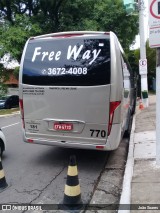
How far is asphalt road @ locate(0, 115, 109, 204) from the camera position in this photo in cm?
540

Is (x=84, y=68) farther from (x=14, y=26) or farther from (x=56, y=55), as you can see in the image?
(x=14, y=26)

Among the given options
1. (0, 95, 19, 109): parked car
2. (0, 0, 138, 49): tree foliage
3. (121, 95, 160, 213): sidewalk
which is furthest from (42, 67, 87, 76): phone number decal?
(0, 95, 19, 109): parked car

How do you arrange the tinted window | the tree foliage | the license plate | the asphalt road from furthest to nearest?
1. the tree foliage
2. the license plate
3. the tinted window
4. the asphalt road

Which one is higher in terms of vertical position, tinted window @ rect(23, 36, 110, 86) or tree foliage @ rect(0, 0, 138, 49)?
tree foliage @ rect(0, 0, 138, 49)

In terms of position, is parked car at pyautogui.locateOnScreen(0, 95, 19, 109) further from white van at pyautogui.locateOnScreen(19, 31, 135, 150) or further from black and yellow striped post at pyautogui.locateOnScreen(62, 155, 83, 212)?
black and yellow striped post at pyautogui.locateOnScreen(62, 155, 83, 212)

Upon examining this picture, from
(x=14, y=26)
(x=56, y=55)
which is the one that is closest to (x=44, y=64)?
(x=56, y=55)

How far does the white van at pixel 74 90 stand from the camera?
6.43m

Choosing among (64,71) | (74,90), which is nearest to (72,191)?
(74,90)

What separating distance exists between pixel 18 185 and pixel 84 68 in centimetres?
264

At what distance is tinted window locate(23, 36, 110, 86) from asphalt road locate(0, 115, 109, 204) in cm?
187

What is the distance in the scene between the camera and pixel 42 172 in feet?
22.1

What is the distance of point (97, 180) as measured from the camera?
628cm

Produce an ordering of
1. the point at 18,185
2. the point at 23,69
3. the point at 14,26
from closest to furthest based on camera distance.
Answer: the point at 18,185, the point at 23,69, the point at 14,26

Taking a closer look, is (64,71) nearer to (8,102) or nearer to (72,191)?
(72,191)
